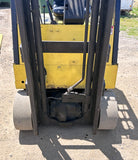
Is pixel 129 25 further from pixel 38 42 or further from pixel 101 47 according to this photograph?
pixel 38 42

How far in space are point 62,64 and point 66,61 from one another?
9 cm

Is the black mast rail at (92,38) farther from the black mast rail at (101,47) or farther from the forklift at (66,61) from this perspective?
the black mast rail at (101,47)

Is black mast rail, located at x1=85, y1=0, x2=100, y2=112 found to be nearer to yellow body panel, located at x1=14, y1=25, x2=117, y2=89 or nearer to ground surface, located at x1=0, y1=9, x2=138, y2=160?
yellow body panel, located at x1=14, y1=25, x2=117, y2=89

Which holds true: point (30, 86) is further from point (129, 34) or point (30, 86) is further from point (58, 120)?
point (129, 34)

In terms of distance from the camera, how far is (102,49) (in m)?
2.45

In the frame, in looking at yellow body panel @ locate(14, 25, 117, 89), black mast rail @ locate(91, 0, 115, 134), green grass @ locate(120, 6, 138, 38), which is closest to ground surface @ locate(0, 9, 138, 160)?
black mast rail @ locate(91, 0, 115, 134)

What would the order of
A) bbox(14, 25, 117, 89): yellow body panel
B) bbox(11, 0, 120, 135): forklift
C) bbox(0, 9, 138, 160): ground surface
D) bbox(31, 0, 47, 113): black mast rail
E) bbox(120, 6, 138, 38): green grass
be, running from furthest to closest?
bbox(120, 6, 138, 38): green grass
bbox(0, 9, 138, 160): ground surface
bbox(14, 25, 117, 89): yellow body panel
bbox(11, 0, 120, 135): forklift
bbox(31, 0, 47, 113): black mast rail

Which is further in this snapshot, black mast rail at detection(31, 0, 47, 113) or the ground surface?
the ground surface

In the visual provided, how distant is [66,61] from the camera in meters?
3.07

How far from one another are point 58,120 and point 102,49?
64.5 inches

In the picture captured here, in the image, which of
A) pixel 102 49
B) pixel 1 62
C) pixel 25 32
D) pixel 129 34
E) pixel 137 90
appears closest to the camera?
pixel 25 32

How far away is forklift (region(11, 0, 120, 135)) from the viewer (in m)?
2.30

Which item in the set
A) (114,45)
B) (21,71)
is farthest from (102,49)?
(21,71)

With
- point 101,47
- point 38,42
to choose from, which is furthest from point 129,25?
point 38,42
